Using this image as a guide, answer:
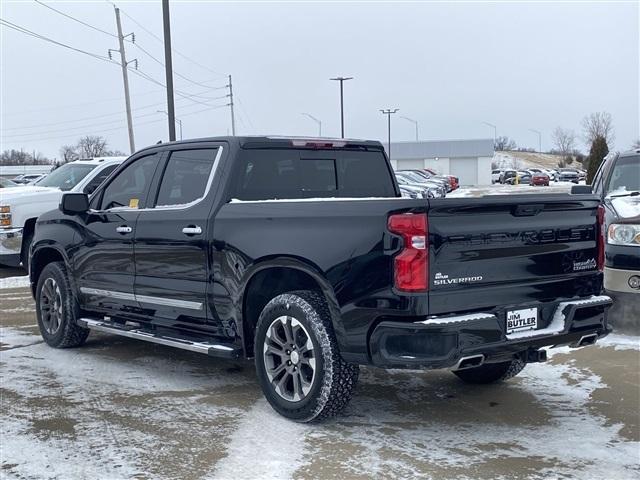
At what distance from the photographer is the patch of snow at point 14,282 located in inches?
473

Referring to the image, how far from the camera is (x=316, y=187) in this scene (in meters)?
6.25

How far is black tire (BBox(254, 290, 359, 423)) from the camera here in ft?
15.8

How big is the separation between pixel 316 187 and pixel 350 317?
72.9 inches

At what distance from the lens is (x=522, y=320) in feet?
15.4

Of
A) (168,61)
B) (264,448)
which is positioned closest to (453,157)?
(168,61)

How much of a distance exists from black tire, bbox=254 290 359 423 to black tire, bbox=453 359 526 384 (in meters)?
1.51

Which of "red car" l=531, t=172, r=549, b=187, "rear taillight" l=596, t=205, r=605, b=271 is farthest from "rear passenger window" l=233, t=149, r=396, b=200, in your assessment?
"red car" l=531, t=172, r=549, b=187

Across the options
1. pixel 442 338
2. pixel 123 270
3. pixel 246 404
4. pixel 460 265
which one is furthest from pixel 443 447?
pixel 123 270

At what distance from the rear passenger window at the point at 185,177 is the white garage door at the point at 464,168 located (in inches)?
3367

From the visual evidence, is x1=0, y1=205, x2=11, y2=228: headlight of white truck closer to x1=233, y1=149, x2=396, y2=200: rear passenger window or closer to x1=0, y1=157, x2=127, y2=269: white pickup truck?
x1=0, y1=157, x2=127, y2=269: white pickup truck

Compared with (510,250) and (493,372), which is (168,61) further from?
(510,250)

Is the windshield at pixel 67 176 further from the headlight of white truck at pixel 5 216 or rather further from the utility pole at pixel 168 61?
the utility pole at pixel 168 61

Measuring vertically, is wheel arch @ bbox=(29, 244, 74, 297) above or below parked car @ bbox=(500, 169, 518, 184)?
above

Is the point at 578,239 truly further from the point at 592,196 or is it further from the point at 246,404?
the point at 246,404
